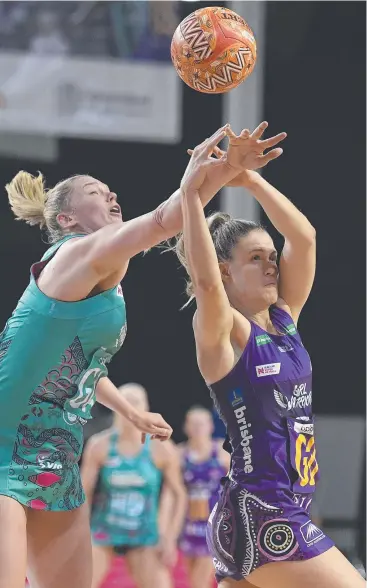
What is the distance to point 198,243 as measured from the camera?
260 centimetres

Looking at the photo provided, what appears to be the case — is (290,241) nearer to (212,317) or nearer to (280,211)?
(280,211)

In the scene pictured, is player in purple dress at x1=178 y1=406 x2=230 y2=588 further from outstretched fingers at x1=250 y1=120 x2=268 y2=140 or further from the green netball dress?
outstretched fingers at x1=250 y1=120 x2=268 y2=140

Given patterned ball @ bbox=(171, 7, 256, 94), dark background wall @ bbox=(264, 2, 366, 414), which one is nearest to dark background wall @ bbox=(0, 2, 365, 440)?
dark background wall @ bbox=(264, 2, 366, 414)

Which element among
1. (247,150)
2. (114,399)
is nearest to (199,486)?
(114,399)

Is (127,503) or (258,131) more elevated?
(258,131)

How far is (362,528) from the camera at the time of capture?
797 centimetres

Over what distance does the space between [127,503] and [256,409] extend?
346 centimetres

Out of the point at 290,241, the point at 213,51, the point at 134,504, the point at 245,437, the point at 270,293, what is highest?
the point at 213,51

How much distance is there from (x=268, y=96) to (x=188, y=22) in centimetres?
575

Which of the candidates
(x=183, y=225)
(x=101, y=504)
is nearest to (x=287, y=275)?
(x=183, y=225)

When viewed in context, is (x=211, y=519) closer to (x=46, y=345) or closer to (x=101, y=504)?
(x=46, y=345)

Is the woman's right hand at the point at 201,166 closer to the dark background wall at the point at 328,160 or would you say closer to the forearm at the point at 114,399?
the forearm at the point at 114,399

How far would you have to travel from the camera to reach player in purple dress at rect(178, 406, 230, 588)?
6441 millimetres

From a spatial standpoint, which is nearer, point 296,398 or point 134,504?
point 296,398
